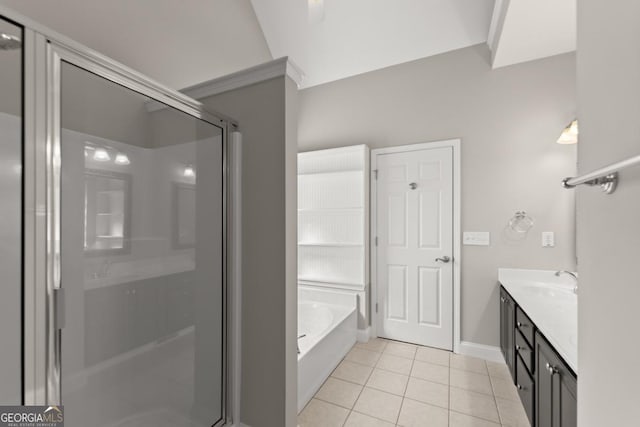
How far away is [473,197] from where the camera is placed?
273 centimetres

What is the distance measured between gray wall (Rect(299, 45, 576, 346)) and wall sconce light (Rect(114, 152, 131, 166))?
255 cm

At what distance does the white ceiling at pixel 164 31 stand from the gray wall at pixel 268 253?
74 cm

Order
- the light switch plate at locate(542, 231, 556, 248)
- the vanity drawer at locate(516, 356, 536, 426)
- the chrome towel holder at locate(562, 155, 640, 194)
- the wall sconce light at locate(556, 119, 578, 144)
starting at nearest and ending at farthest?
the chrome towel holder at locate(562, 155, 640, 194)
the vanity drawer at locate(516, 356, 536, 426)
the wall sconce light at locate(556, 119, 578, 144)
the light switch plate at locate(542, 231, 556, 248)

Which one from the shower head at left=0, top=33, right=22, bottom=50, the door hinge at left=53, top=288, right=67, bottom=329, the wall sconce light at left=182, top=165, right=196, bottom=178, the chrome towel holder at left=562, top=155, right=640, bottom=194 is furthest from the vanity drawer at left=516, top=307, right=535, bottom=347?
the shower head at left=0, top=33, right=22, bottom=50

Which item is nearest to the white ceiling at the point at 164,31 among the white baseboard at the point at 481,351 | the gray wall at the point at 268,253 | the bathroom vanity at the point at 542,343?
the gray wall at the point at 268,253

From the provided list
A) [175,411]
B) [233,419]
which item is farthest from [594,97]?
[233,419]

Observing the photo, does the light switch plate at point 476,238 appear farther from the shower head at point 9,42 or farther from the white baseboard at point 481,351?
the shower head at point 9,42

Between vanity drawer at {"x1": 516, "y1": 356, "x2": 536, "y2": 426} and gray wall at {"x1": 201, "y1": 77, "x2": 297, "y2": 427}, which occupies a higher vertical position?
gray wall at {"x1": 201, "y1": 77, "x2": 297, "y2": 427}

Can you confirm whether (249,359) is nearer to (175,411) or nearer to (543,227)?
(175,411)

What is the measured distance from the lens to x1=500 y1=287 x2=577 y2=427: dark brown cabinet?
3.68 feet

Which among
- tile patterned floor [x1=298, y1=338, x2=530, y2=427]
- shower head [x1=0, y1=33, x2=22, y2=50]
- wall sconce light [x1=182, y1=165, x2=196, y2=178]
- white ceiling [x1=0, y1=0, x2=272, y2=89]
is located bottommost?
tile patterned floor [x1=298, y1=338, x2=530, y2=427]

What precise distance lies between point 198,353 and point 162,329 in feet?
0.90

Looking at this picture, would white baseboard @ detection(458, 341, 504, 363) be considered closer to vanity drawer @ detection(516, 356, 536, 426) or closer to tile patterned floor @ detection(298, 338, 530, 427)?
tile patterned floor @ detection(298, 338, 530, 427)

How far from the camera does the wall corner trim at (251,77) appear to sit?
4.85 feet
